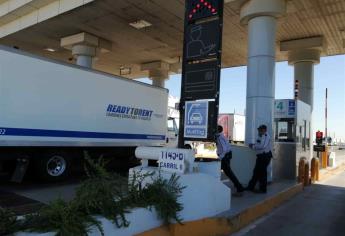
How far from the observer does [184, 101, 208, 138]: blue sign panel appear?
22.9 feet

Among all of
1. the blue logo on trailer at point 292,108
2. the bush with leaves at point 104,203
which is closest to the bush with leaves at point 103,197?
the bush with leaves at point 104,203

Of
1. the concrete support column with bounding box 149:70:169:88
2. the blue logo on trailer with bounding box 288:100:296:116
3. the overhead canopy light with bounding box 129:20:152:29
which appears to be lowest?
the blue logo on trailer with bounding box 288:100:296:116

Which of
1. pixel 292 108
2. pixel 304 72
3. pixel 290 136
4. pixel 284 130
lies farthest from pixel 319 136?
pixel 290 136

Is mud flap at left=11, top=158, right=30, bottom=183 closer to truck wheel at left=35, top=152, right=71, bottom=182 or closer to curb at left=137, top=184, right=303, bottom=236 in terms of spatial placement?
truck wheel at left=35, top=152, right=71, bottom=182

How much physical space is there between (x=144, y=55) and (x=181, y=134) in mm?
Answer: 16377

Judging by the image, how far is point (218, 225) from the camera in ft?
20.5

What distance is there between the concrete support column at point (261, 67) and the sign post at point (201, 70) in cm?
443

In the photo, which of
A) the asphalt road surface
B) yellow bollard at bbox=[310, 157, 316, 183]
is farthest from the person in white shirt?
yellow bollard at bbox=[310, 157, 316, 183]

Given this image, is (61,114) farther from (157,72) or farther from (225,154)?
(157,72)

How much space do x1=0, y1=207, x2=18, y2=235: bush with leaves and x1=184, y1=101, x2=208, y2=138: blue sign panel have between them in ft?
12.6

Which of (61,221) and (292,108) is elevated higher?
(292,108)

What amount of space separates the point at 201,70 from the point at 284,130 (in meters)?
8.07

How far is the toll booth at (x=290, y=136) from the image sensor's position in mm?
12469

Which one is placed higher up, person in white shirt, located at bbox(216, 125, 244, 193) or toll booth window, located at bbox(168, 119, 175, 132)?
toll booth window, located at bbox(168, 119, 175, 132)
